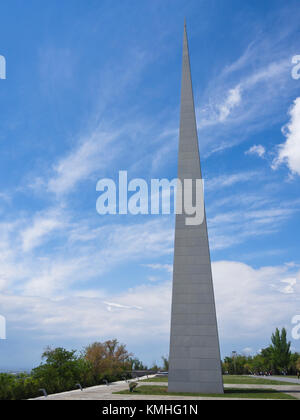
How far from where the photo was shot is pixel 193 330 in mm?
19328

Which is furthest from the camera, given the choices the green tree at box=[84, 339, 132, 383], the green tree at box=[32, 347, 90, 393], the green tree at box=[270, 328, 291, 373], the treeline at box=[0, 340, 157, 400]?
the green tree at box=[270, 328, 291, 373]

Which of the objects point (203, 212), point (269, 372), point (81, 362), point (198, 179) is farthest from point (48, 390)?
point (269, 372)

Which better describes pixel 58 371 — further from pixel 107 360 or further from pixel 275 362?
pixel 275 362

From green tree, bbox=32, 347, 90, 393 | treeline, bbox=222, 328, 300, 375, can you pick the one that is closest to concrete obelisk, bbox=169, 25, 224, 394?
green tree, bbox=32, 347, 90, 393

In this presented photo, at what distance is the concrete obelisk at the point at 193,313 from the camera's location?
1892cm

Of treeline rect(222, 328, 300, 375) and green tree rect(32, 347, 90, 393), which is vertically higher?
green tree rect(32, 347, 90, 393)

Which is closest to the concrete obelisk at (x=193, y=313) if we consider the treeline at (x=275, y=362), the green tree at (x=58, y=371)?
the green tree at (x=58, y=371)

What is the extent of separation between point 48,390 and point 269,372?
126ft

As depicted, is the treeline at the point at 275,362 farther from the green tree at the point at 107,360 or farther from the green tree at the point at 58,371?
the green tree at the point at 58,371

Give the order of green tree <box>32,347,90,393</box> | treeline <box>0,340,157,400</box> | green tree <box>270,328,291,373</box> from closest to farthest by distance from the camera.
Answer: treeline <box>0,340,157,400</box> → green tree <box>32,347,90,393</box> → green tree <box>270,328,291,373</box>

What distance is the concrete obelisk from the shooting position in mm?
18922

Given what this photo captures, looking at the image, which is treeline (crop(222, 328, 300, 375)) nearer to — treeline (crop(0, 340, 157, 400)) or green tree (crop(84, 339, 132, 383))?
green tree (crop(84, 339, 132, 383))

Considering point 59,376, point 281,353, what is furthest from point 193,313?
point 281,353
